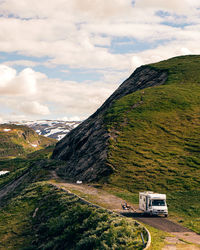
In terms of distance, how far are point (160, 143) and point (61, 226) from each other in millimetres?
39500

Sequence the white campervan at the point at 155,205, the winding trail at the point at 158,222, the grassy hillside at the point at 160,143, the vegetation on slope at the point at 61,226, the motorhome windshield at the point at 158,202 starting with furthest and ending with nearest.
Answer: the grassy hillside at the point at 160,143 → the motorhome windshield at the point at 158,202 → the white campervan at the point at 155,205 → the vegetation on slope at the point at 61,226 → the winding trail at the point at 158,222

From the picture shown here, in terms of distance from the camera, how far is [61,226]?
1203 inches

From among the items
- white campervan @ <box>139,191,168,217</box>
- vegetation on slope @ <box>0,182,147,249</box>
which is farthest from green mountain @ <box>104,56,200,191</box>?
vegetation on slope @ <box>0,182,147,249</box>


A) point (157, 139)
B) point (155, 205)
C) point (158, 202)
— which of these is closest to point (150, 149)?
point (157, 139)

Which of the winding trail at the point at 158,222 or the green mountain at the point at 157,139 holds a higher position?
the green mountain at the point at 157,139

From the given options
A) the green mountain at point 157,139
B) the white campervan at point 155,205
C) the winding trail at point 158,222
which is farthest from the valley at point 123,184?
the white campervan at point 155,205

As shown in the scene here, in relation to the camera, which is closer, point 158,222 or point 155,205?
point 158,222

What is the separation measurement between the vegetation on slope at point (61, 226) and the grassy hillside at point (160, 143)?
11528 millimetres

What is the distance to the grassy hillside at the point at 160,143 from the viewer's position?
48.7 m

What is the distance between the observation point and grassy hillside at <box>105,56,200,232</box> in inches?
1916

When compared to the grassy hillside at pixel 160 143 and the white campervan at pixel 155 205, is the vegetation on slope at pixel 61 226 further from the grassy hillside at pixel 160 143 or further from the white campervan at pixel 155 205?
the grassy hillside at pixel 160 143

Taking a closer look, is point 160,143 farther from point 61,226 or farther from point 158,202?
point 61,226

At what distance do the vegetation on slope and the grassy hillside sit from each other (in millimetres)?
11528

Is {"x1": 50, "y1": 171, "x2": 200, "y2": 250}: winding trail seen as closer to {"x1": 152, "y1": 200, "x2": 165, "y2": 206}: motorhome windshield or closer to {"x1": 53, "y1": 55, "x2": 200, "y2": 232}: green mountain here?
{"x1": 152, "y1": 200, "x2": 165, "y2": 206}: motorhome windshield
